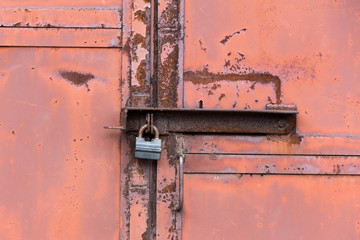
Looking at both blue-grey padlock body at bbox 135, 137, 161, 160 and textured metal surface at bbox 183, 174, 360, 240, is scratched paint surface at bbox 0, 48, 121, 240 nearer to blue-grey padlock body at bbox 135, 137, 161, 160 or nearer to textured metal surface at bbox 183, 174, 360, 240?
blue-grey padlock body at bbox 135, 137, 161, 160

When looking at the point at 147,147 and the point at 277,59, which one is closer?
the point at 147,147

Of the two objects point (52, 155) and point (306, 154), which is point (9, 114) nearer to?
point (52, 155)

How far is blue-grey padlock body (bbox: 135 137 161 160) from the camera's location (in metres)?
1.18

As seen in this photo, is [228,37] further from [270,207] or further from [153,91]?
[270,207]

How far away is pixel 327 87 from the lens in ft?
4.19

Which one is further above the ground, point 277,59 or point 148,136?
point 277,59

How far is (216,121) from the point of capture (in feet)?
4.10

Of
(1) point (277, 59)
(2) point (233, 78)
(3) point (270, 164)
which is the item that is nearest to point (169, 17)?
(2) point (233, 78)

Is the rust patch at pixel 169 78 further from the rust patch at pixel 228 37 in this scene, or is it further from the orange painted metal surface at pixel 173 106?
the rust patch at pixel 228 37

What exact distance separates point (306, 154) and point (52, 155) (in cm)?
93

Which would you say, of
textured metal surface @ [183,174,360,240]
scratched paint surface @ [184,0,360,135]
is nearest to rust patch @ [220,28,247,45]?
scratched paint surface @ [184,0,360,135]

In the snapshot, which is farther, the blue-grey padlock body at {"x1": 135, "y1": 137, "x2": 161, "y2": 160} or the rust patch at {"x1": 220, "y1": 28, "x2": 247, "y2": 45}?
the rust patch at {"x1": 220, "y1": 28, "x2": 247, "y2": 45}

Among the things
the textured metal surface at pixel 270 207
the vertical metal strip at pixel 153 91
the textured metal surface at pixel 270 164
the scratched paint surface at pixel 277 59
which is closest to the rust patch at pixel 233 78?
the scratched paint surface at pixel 277 59

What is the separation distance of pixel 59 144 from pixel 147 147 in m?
0.33
